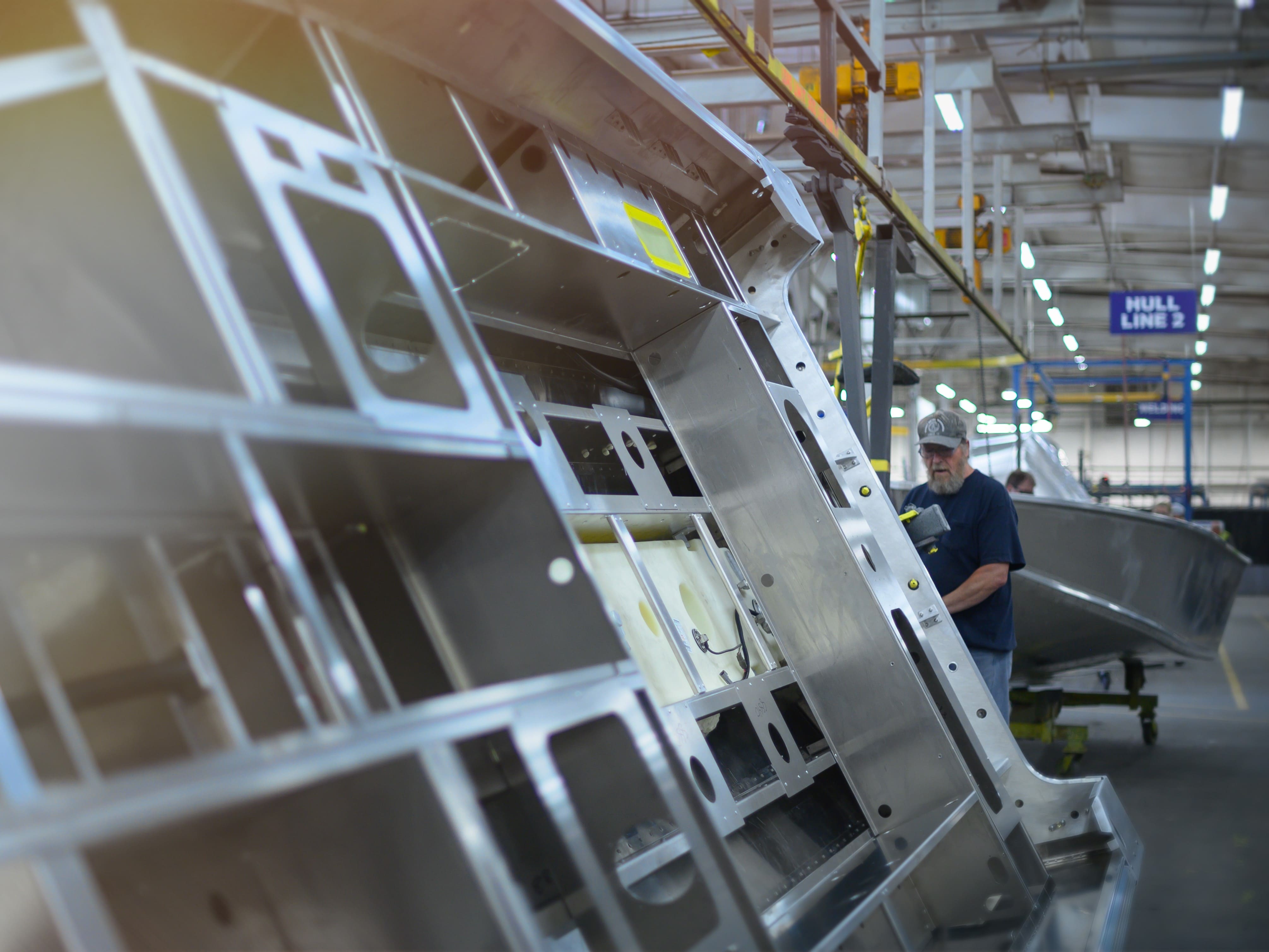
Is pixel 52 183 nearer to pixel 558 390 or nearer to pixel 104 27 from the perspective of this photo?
pixel 104 27

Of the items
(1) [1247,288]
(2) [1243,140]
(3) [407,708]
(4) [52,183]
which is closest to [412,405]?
(3) [407,708]

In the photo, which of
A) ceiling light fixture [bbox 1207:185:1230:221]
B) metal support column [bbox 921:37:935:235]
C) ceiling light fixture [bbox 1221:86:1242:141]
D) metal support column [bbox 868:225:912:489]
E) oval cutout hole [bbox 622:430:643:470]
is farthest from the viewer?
ceiling light fixture [bbox 1207:185:1230:221]

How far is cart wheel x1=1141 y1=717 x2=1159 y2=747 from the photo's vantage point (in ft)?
21.3

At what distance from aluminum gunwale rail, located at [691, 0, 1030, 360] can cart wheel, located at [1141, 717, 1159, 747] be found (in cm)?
321

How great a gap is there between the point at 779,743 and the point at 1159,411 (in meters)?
20.8

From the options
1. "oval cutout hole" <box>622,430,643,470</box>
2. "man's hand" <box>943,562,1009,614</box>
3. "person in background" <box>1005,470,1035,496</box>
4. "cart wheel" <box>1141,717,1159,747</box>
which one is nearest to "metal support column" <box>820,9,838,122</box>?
"oval cutout hole" <box>622,430,643,470</box>

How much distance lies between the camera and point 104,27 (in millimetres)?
1293

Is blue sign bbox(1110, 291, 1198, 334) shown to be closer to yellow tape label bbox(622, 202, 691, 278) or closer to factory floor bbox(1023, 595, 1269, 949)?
factory floor bbox(1023, 595, 1269, 949)

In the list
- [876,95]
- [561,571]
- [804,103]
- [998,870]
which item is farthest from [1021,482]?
[561,571]

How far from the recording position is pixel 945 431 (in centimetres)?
411

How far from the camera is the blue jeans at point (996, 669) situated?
4043 mm

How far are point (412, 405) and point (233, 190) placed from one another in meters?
0.72

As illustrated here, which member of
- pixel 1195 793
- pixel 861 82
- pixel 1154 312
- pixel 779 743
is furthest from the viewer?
pixel 1154 312

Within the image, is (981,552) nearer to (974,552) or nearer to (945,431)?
(974,552)
